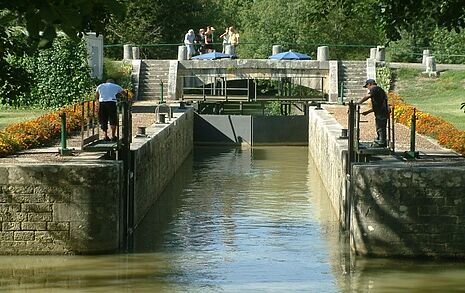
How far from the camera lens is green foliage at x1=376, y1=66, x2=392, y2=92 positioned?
152 feet

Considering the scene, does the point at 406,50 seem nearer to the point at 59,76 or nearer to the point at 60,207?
the point at 59,76

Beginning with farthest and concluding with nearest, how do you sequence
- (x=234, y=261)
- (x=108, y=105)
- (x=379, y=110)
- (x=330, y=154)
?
(x=330, y=154) < (x=108, y=105) < (x=379, y=110) < (x=234, y=261)

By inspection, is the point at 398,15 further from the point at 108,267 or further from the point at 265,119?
the point at 265,119

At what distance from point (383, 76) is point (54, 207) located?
31391mm

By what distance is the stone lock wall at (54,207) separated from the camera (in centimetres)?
1669

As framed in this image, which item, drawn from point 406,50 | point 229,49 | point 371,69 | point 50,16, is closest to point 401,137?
point 371,69

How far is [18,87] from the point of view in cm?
1509

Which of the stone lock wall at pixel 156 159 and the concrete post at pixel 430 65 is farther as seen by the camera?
the concrete post at pixel 430 65

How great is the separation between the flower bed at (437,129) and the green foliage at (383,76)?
885cm

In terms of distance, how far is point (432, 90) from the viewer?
45.7m

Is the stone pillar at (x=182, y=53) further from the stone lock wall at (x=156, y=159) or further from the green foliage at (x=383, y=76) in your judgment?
the stone lock wall at (x=156, y=159)

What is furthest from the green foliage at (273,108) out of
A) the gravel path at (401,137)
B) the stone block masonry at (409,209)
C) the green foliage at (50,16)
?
the green foliage at (50,16)

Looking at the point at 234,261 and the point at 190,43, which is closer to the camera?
the point at 234,261

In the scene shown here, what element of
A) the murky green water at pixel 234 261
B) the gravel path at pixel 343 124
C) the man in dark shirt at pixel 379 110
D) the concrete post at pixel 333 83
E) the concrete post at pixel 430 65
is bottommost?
the murky green water at pixel 234 261
